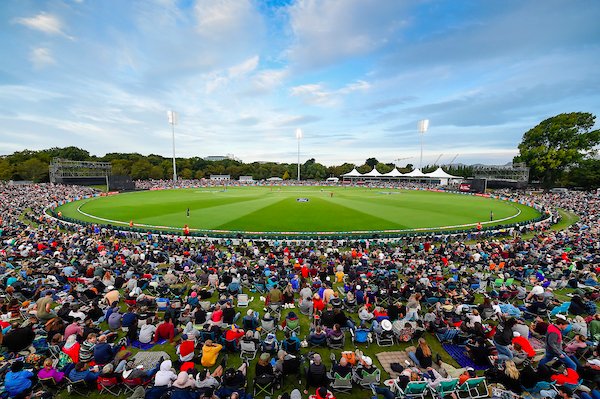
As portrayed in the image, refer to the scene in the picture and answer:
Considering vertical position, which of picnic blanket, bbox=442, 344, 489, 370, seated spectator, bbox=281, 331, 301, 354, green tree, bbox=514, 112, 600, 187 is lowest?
picnic blanket, bbox=442, 344, 489, 370

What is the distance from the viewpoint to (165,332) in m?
9.26

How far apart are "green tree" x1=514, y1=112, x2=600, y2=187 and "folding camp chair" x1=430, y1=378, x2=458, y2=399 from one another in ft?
260

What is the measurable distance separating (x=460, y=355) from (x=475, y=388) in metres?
1.84

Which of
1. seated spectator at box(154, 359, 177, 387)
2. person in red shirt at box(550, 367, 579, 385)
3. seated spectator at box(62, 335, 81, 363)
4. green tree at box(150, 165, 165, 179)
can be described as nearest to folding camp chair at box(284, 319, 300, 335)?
seated spectator at box(154, 359, 177, 387)

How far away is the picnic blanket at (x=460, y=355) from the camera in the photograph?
8.26 metres

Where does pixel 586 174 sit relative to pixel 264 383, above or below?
above

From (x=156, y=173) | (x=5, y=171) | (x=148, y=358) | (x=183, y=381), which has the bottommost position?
(x=148, y=358)

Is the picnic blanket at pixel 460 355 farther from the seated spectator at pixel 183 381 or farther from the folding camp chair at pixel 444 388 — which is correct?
the seated spectator at pixel 183 381

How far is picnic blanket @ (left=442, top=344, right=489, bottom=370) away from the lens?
8259 mm

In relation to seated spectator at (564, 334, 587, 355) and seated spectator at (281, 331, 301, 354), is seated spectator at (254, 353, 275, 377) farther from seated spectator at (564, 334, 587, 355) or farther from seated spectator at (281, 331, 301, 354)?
seated spectator at (564, 334, 587, 355)

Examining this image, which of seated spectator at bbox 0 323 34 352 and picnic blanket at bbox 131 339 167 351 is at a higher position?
seated spectator at bbox 0 323 34 352

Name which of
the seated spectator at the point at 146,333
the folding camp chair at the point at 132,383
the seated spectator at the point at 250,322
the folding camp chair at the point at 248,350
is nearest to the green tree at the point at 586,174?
the seated spectator at the point at 250,322

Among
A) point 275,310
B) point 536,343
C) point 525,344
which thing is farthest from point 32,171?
point 536,343

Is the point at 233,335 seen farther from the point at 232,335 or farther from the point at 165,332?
the point at 165,332
